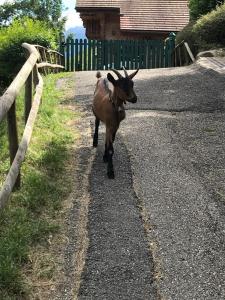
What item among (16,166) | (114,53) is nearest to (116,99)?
(16,166)

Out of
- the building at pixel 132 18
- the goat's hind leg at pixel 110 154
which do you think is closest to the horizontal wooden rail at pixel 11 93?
the goat's hind leg at pixel 110 154


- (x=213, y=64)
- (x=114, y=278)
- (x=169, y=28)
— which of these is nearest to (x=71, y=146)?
(x=114, y=278)

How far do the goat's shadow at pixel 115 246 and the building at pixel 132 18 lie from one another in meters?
30.1

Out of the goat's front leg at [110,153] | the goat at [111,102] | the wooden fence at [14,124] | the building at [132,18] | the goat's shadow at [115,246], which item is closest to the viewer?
the goat's shadow at [115,246]

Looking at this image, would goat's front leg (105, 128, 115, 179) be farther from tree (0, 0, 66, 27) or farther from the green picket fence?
tree (0, 0, 66, 27)

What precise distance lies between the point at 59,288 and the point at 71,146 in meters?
3.80

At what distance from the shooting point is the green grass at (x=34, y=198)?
14.2ft

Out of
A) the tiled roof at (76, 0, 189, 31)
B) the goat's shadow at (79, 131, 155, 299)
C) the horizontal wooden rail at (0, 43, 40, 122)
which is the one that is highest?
the tiled roof at (76, 0, 189, 31)

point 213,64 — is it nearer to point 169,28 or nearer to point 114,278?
point 114,278

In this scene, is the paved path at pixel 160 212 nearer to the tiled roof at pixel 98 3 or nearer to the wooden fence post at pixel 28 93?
the wooden fence post at pixel 28 93

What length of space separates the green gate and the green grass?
50.5ft

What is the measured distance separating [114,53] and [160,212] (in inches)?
773

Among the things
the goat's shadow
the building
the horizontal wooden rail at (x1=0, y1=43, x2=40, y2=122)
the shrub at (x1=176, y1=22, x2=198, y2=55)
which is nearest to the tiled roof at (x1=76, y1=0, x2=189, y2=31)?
the building

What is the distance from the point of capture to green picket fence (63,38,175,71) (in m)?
24.1
